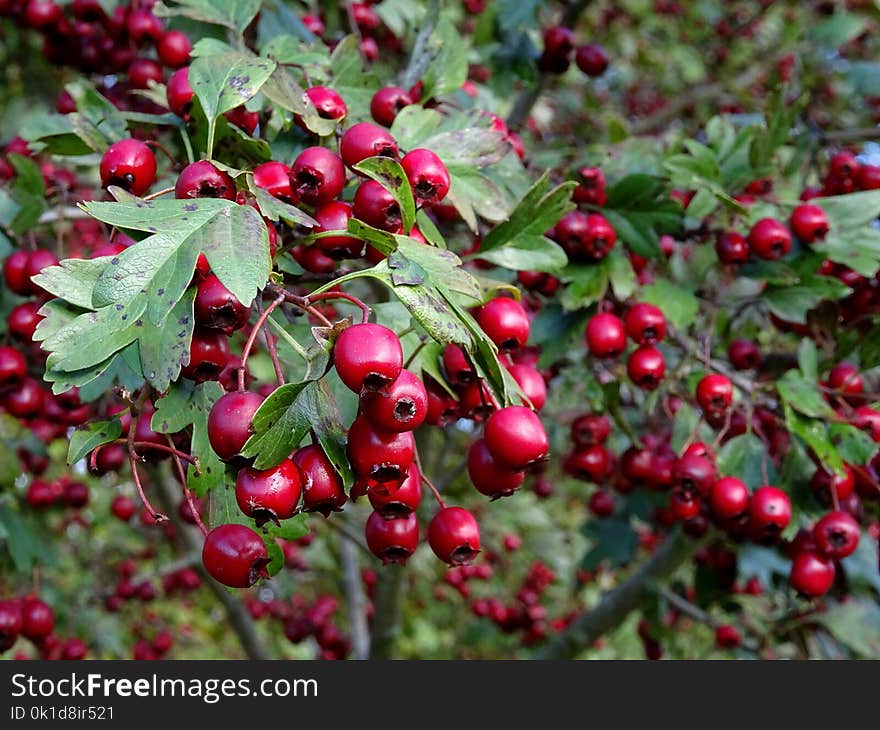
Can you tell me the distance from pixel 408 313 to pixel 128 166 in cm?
51

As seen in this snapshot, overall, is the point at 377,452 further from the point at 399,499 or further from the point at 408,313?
the point at 408,313

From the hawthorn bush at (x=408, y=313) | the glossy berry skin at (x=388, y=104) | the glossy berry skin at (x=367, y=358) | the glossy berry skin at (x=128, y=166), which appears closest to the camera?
the glossy berry skin at (x=367, y=358)

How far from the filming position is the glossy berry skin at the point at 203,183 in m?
1.16

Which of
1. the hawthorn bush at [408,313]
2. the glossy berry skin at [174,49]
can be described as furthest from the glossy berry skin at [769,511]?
the glossy berry skin at [174,49]

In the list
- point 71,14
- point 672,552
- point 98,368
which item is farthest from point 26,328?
point 672,552

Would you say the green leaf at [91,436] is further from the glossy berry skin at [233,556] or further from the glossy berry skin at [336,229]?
the glossy berry skin at [336,229]

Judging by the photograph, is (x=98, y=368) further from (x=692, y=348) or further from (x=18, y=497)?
(x=18, y=497)

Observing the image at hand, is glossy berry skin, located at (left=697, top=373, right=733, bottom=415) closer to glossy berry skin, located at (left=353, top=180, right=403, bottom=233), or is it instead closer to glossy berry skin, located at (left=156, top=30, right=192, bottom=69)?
glossy berry skin, located at (left=353, top=180, right=403, bottom=233)

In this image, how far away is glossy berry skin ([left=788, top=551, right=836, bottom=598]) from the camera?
188 centimetres

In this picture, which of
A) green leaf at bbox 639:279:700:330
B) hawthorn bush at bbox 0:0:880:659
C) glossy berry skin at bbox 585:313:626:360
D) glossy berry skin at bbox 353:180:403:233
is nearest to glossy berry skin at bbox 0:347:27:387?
hawthorn bush at bbox 0:0:880:659

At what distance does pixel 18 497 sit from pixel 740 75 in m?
5.05

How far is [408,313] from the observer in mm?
1374

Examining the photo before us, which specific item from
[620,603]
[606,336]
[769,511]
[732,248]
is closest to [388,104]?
[606,336]

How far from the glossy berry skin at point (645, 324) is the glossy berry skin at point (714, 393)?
0.14 meters
